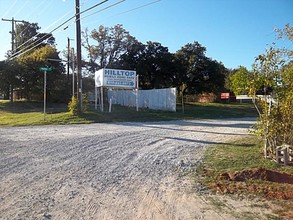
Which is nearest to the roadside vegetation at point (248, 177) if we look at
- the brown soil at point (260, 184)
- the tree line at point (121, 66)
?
the brown soil at point (260, 184)

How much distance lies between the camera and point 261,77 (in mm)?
8250

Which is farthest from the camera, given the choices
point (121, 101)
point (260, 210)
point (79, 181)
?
point (121, 101)

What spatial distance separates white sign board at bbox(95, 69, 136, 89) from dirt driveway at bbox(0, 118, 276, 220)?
52.5 feet

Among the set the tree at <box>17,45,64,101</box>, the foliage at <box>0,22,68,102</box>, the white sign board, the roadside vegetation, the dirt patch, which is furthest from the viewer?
the tree at <box>17,45,64,101</box>

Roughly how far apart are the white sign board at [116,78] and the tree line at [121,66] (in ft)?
39.7

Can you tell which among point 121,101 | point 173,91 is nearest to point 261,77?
point 173,91

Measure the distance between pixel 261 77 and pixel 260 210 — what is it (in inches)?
165

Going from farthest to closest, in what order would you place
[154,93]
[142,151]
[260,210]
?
[154,93] → [142,151] → [260,210]

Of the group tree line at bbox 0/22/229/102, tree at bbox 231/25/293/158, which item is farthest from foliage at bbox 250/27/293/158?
tree line at bbox 0/22/229/102

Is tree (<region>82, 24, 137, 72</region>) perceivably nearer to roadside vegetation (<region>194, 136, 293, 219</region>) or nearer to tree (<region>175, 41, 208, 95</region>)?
tree (<region>175, 41, 208, 95</region>)

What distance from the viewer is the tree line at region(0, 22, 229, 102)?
3897cm

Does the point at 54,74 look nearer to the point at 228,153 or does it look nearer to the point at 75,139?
the point at 75,139

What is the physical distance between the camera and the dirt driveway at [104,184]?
486 cm

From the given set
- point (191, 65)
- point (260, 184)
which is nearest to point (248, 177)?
point (260, 184)
